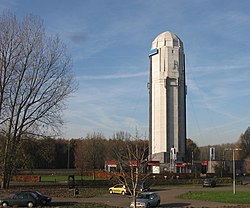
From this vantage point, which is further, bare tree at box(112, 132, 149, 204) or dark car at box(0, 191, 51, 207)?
dark car at box(0, 191, 51, 207)

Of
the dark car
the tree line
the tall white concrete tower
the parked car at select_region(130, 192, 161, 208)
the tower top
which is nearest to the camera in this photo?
the parked car at select_region(130, 192, 161, 208)

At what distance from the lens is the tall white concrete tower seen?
303ft

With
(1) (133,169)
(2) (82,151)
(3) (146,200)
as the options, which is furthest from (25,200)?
(2) (82,151)

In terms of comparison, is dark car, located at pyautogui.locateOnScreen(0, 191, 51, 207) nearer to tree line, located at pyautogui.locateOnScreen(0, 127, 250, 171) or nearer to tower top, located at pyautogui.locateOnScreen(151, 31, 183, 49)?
tree line, located at pyautogui.locateOnScreen(0, 127, 250, 171)

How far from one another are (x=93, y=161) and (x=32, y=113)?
4110cm

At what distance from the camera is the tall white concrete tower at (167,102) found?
92375 mm

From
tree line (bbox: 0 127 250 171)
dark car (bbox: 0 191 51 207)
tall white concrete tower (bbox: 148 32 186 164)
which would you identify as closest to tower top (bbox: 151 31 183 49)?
tall white concrete tower (bbox: 148 32 186 164)

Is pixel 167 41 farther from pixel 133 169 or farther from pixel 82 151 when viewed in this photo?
pixel 133 169

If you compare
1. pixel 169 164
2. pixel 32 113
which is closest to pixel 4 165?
pixel 32 113

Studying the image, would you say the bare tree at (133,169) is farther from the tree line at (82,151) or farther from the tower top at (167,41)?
the tower top at (167,41)

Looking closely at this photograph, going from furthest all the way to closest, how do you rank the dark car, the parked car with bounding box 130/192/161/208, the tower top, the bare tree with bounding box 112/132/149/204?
1. the tower top
2. the dark car
3. the parked car with bounding box 130/192/161/208
4. the bare tree with bounding box 112/132/149/204

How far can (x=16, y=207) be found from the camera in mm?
31625

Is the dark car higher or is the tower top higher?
the tower top

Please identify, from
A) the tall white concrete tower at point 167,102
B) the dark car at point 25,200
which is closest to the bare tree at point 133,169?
the dark car at point 25,200
